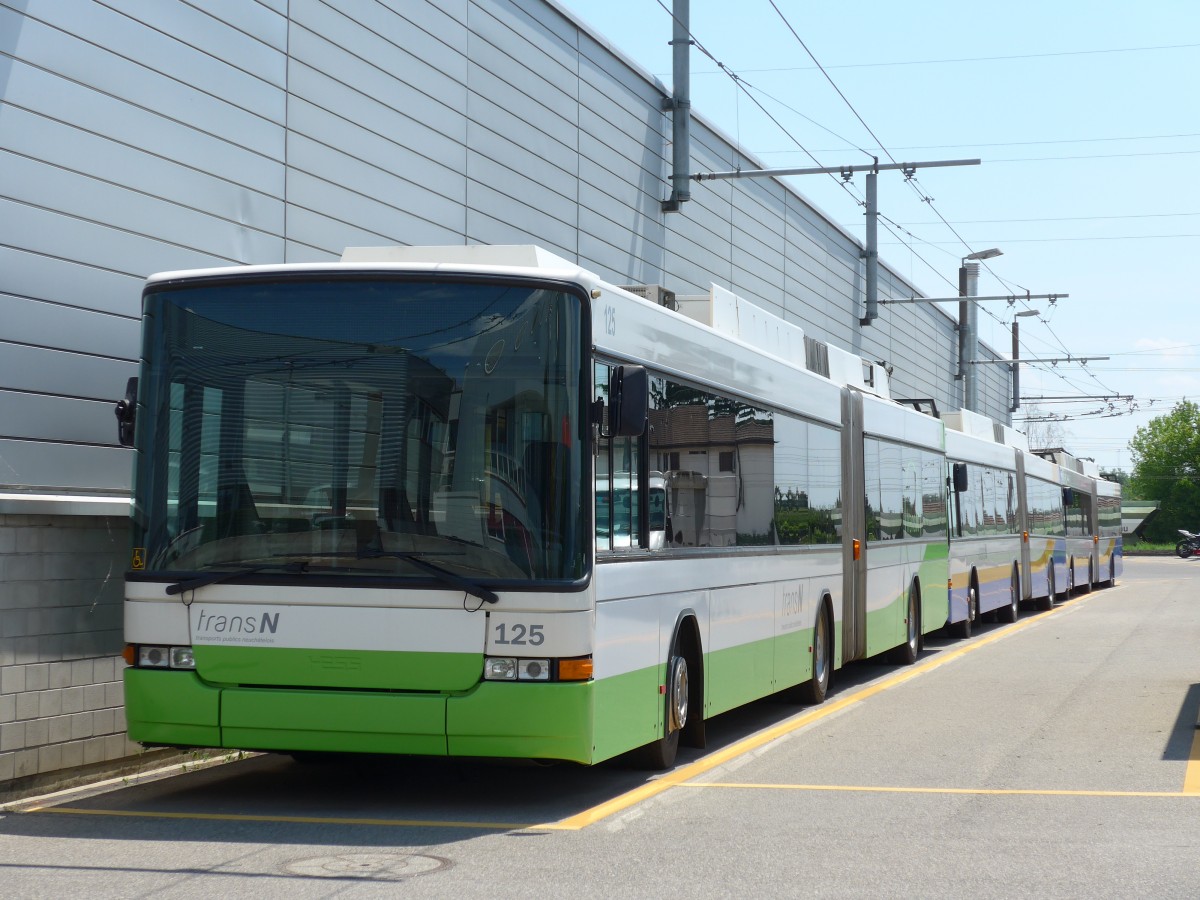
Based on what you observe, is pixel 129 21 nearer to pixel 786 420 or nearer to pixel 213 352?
pixel 213 352

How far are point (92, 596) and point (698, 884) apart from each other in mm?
5003

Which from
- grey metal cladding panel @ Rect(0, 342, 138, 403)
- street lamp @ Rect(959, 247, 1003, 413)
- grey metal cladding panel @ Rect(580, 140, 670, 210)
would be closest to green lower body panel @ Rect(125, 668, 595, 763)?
grey metal cladding panel @ Rect(0, 342, 138, 403)

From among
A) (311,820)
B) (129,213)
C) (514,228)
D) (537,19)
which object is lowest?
(311,820)

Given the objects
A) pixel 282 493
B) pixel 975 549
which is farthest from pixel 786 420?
pixel 975 549

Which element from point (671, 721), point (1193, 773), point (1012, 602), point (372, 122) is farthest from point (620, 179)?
point (1193, 773)

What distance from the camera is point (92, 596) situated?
33.4 feet

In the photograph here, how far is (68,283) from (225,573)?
3.12 meters

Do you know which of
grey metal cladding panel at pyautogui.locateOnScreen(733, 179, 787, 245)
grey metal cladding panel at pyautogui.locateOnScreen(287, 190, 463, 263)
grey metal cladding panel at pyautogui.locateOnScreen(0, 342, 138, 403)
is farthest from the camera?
grey metal cladding panel at pyautogui.locateOnScreen(733, 179, 787, 245)

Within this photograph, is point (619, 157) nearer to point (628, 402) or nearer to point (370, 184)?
point (370, 184)

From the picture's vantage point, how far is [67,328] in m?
10.6

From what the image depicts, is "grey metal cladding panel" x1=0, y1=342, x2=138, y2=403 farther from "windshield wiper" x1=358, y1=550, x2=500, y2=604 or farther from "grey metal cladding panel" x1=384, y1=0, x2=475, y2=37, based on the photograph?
"grey metal cladding panel" x1=384, y1=0, x2=475, y2=37

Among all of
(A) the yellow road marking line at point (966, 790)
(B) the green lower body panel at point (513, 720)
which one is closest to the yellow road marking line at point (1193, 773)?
(A) the yellow road marking line at point (966, 790)

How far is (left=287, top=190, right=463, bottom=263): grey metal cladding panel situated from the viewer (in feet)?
45.3

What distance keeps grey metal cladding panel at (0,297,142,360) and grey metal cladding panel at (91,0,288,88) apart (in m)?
2.13
